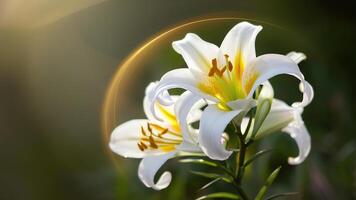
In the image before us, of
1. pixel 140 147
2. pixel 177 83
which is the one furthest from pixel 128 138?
pixel 177 83

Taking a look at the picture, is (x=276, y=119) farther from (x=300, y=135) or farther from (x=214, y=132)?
(x=214, y=132)

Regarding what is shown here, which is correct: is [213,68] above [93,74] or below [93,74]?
below

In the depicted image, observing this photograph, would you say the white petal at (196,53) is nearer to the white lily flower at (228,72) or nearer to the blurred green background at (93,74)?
the white lily flower at (228,72)

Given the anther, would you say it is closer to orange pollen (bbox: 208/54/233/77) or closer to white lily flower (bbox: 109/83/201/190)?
white lily flower (bbox: 109/83/201/190)

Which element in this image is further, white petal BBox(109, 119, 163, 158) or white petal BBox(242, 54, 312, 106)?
white petal BBox(109, 119, 163, 158)

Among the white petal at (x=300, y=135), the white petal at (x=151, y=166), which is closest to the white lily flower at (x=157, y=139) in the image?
the white petal at (x=151, y=166)

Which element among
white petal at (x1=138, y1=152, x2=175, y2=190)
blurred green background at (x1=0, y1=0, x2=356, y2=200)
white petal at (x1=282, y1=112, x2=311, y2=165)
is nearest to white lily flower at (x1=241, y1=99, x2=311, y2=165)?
white petal at (x1=282, y1=112, x2=311, y2=165)

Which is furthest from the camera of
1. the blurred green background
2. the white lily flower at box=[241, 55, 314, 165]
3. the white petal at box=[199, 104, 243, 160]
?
the blurred green background

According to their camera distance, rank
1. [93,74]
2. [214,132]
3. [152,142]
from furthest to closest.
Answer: [93,74] → [152,142] → [214,132]
